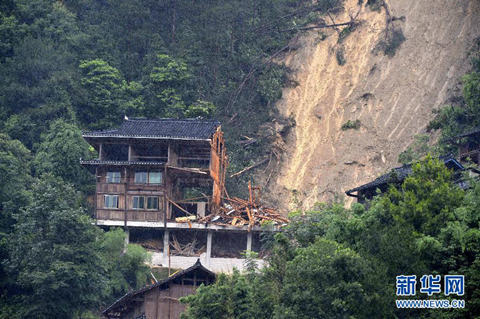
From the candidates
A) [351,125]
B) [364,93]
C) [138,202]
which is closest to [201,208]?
[138,202]

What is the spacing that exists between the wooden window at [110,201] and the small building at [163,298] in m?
11.0

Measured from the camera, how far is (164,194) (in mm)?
48094

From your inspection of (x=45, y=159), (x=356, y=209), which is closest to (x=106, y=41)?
(x=45, y=159)

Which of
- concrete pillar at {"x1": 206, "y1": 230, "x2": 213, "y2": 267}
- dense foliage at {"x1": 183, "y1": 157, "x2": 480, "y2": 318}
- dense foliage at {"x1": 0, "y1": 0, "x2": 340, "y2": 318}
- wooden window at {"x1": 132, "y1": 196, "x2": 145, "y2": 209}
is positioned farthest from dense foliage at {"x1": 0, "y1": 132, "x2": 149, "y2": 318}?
dense foliage at {"x1": 183, "y1": 157, "x2": 480, "y2": 318}

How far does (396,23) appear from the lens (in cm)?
6056

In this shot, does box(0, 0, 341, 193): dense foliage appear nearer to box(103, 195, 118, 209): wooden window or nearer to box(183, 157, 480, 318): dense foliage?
box(103, 195, 118, 209): wooden window

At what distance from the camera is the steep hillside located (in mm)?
56125

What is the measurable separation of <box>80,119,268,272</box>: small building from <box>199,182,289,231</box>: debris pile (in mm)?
448

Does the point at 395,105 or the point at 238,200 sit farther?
the point at 395,105

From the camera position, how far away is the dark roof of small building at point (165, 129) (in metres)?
48.4

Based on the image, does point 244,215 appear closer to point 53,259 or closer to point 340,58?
point 53,259

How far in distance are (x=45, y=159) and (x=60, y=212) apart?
11.1 meters

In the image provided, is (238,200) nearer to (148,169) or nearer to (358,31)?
(148,169)

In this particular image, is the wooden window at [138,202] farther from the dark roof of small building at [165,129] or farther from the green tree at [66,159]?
the green tree at [66,159]
